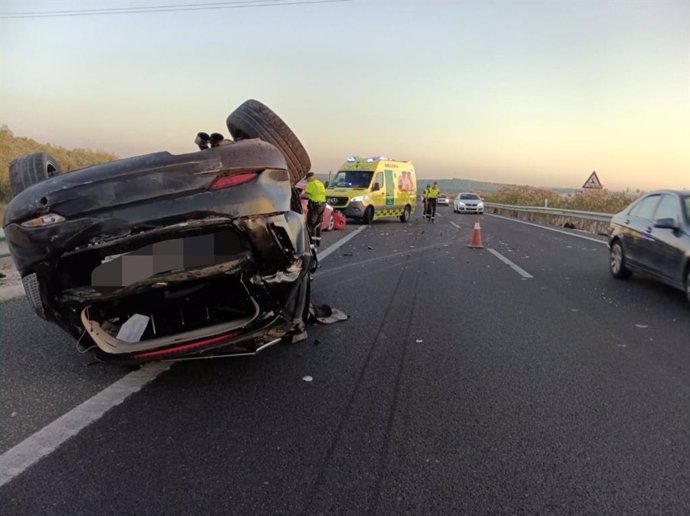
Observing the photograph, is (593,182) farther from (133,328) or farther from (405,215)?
(133,328)

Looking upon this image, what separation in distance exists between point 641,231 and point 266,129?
586cm

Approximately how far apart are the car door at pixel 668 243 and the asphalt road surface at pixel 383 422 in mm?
934

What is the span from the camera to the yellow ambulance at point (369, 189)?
21922 millimetres

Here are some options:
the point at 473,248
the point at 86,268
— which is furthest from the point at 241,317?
the point at 473,248

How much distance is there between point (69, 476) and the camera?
2.86 metres

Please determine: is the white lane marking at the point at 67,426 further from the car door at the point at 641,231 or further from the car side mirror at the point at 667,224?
the car door at the point at 641,231

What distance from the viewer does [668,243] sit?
7.44m

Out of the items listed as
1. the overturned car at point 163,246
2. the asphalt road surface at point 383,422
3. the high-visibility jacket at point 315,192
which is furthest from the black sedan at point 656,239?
the high-visibility jacket at point 315,192

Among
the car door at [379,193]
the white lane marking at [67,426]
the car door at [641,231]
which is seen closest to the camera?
the white lane marking at [67,426]

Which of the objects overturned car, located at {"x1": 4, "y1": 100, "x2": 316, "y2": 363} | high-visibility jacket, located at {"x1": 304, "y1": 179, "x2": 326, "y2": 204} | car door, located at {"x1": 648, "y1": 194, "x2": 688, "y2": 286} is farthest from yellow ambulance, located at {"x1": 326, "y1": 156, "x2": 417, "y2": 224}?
overturned car, located at {"x1": 4, "y1": 100, "x2": 316, "y2": 363}

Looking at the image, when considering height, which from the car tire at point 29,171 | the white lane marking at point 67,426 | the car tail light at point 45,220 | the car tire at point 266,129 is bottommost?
the white lane marking at point 67,426

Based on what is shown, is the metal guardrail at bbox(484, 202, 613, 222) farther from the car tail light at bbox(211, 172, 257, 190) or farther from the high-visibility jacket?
the car tail light at bbox(211, 172, 257, 190)

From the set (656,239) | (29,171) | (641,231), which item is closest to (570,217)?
(641,231)

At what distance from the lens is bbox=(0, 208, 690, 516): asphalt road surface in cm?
273
